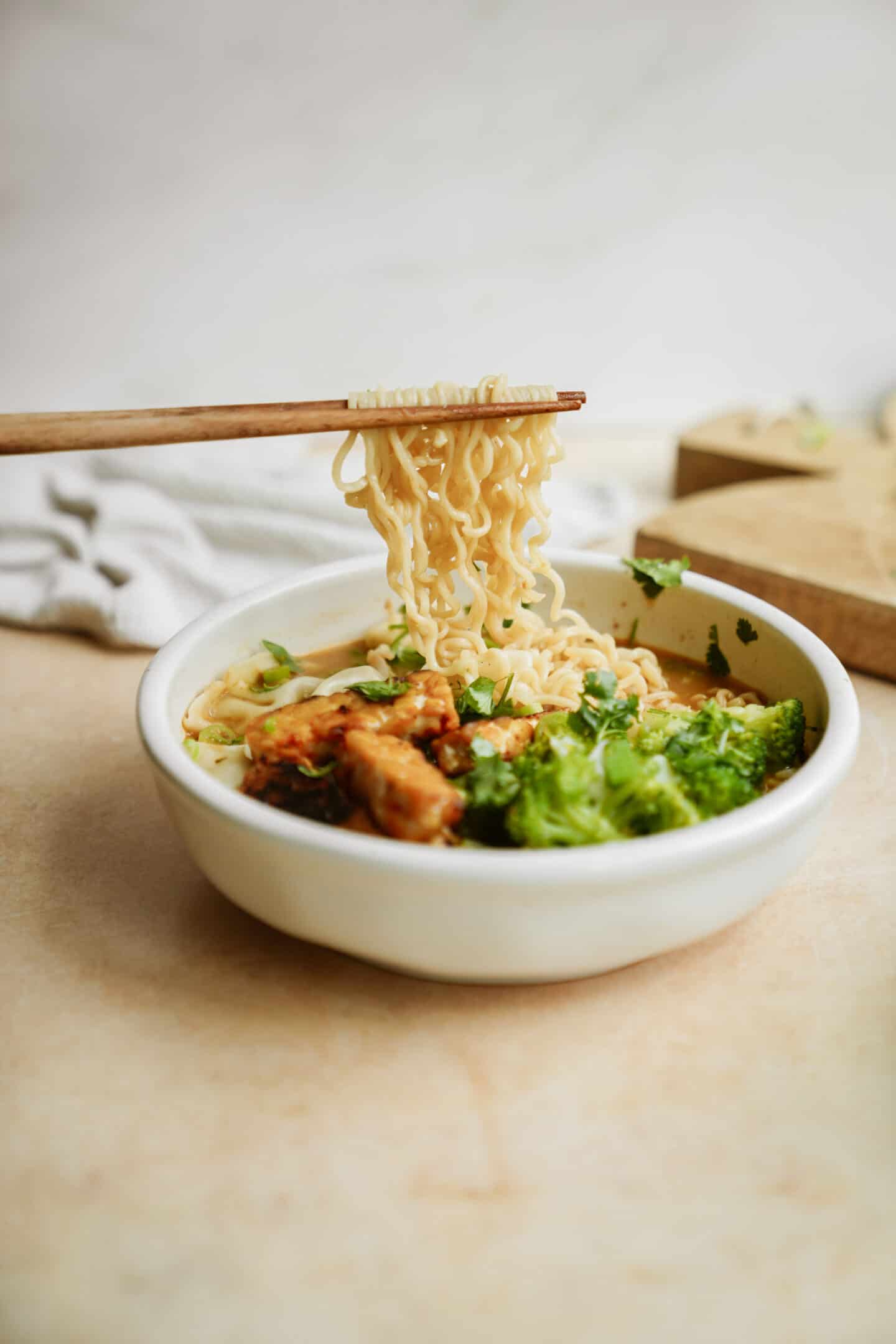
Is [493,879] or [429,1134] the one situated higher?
[493,879]

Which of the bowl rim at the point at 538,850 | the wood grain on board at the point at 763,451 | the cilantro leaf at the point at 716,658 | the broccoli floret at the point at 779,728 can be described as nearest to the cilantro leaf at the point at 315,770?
the bowl rim at the point at 538,850

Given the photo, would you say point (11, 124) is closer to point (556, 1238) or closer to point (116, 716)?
point (116, 716)

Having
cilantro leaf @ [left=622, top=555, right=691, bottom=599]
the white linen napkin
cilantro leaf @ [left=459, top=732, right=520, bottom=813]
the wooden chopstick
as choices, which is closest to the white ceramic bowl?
cilantro leaf @ [left=459, top=732, right=520, bottom=813]

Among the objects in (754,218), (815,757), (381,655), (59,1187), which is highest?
(754,218)

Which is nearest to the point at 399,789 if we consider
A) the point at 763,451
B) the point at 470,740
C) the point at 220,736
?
the point at 470,740

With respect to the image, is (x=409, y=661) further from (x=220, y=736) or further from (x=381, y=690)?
(x=220, y=736)

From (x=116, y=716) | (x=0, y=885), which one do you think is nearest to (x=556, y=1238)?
(x=0, y=885)

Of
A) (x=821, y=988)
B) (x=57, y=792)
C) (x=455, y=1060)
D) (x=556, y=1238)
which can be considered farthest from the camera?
(x=57, y=792)
